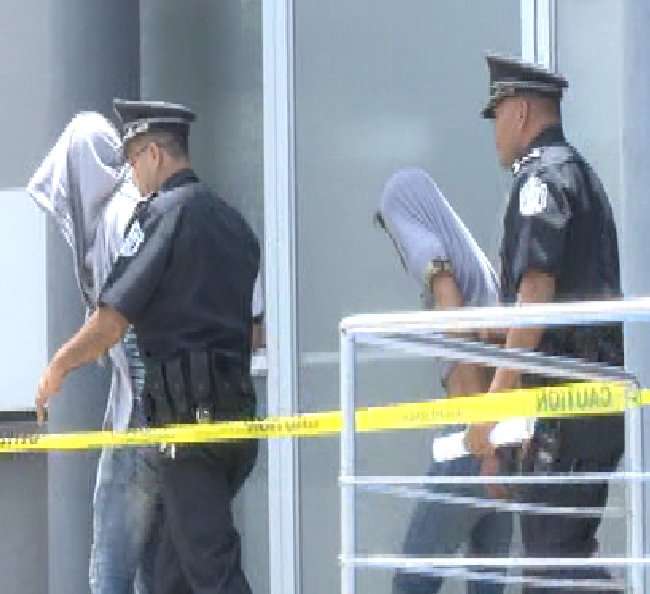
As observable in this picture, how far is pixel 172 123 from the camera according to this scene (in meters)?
6.62

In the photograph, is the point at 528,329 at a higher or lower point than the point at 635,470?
higher

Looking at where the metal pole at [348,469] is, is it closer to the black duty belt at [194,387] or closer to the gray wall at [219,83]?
the black duty belt at [194,387]

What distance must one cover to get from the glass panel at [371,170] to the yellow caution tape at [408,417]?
0.28 meters

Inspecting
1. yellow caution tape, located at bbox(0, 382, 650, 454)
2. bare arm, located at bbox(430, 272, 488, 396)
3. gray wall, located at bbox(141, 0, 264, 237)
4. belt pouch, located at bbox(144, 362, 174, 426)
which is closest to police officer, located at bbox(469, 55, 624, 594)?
yellow caution tape, located at bbox(0, 382, 650, 454)

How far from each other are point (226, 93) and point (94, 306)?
1.48 m

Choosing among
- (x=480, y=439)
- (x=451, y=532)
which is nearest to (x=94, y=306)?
(x=451, y=532)

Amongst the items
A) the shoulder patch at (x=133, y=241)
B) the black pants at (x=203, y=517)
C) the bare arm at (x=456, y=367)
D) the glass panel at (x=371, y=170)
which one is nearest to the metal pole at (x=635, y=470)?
the bare arm at (x=456, y=367)

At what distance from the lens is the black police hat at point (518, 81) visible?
5742 millimetres

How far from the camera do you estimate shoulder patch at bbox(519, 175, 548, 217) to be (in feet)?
17.8

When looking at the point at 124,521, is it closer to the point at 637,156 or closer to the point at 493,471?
the point at 493,471

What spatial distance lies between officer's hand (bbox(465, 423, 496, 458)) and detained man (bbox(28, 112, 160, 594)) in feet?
3.98

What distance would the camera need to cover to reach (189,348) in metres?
6.33

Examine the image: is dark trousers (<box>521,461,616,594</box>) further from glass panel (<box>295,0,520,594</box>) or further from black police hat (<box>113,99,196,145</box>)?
black police hat (<box>113,99,196,145</box>)

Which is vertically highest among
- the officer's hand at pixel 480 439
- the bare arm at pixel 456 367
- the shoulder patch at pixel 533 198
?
the shoulder patch at pixel 533 198
